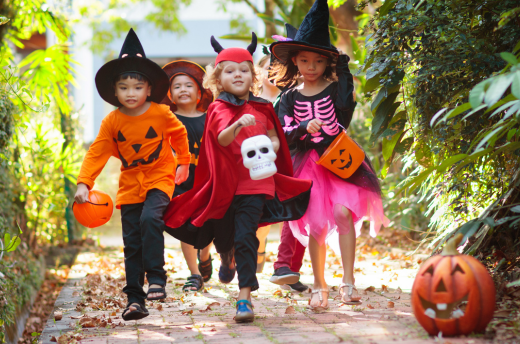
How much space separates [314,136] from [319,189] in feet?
1.29

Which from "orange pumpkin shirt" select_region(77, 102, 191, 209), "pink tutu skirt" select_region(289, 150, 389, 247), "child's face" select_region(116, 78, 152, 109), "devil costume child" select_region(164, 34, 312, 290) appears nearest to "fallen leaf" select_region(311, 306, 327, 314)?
"pink tutu skirt" select_region(289, 150, 389, 247)

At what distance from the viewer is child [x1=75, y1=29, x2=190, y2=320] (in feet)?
11.4

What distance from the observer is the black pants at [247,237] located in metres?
3.27

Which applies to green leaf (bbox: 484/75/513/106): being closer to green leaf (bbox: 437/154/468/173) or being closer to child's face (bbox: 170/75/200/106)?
green leaf (bbox: 437/154/468/173)

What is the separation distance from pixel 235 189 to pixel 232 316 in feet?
2.76

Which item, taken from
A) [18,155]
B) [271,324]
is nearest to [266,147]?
[271,324]

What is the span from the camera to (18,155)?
603cm

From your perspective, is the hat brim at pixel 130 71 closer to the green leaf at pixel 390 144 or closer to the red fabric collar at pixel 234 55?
the red fabric collar at pixel 234 55

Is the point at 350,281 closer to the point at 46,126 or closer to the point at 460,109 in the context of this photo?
the point at 460,109

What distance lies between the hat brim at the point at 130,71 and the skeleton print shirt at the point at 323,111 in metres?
0.92

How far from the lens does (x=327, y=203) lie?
3.79 metres

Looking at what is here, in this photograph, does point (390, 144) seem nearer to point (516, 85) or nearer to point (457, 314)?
point (457, 314)

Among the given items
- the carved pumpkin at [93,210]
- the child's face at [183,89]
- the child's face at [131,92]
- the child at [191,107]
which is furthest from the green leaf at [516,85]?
the child's face at [183,89]

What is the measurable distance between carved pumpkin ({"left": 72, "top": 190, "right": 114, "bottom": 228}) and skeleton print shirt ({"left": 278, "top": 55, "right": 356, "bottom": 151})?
1.39m
